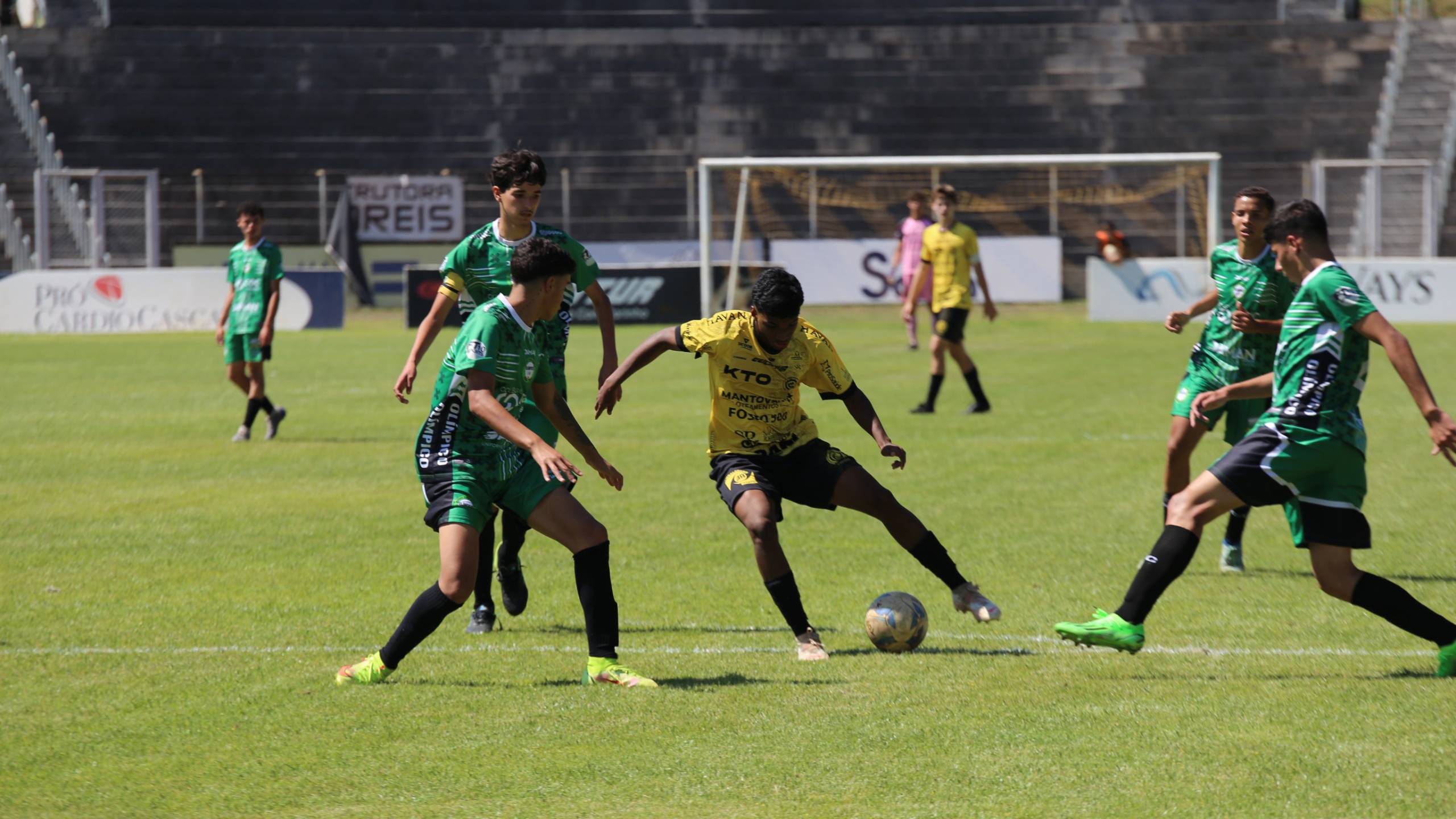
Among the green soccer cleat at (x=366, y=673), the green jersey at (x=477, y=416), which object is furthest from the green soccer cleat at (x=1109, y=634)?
the green soccer cleat at (x=366, y=673)

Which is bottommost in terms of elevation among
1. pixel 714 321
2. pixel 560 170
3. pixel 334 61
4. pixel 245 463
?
pixel 245 463

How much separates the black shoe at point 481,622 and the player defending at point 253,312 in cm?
759

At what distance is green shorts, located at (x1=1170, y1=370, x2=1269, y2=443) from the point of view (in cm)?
809

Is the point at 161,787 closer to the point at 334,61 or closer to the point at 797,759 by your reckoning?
the point at 797,759

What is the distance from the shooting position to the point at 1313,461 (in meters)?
5.68

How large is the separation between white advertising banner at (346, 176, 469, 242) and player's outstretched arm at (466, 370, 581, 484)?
29417mm

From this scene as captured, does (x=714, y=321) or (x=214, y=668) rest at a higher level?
(x=714, y=321)

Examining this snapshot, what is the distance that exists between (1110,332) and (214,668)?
22.7 metres

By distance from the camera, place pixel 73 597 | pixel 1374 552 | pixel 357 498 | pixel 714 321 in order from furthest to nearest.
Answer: pixel 357 498, pixel 1374 552, pixel 73 597, pixel 714 321

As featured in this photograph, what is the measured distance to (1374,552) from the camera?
28.3 ft

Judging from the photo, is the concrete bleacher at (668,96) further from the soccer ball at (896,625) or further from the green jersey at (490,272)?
the soccer ball at (896,625)

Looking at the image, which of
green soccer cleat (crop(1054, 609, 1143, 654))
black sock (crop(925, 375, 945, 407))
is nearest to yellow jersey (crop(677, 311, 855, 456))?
green soccer cleat (crop(1054, 609, 1143, 654))

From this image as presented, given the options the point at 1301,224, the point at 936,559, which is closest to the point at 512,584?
the point at 936,559

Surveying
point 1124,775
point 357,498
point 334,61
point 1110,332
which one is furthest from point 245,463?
point 334,61
